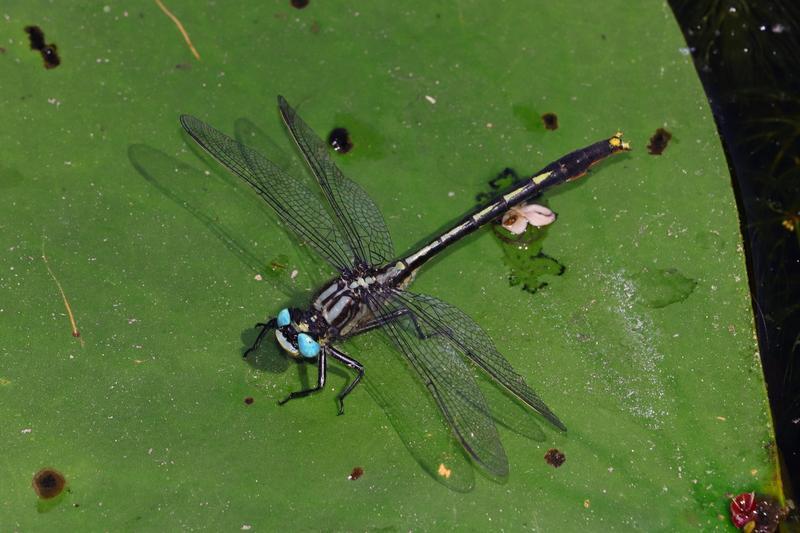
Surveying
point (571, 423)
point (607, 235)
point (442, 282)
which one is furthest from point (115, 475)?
point (607, 235)

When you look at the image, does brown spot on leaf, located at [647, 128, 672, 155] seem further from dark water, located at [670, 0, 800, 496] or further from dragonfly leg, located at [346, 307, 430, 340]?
dragonfly leg, located at [346, 307, 430, 340]

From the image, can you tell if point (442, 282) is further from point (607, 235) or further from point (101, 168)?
point (101, 168)

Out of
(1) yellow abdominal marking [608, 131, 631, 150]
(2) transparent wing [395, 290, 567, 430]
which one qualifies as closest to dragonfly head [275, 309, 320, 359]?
(2) transparent wing [395, 290, 567, 430]

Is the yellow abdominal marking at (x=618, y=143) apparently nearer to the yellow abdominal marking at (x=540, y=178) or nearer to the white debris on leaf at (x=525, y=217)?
the yellow abdominal marking at (x=540, y=178)

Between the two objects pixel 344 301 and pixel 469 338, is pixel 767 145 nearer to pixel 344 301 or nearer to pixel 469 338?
pixel 469 338

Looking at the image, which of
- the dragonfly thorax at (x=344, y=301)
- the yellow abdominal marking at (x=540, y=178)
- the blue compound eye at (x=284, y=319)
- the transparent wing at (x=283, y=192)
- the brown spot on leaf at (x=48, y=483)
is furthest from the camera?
the yellow abdominal marking at (x=540, y=178)

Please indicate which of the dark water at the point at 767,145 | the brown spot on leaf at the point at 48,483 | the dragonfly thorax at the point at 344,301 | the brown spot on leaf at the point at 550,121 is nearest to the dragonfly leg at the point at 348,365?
the dragonfly thorax at the point at 344,301
